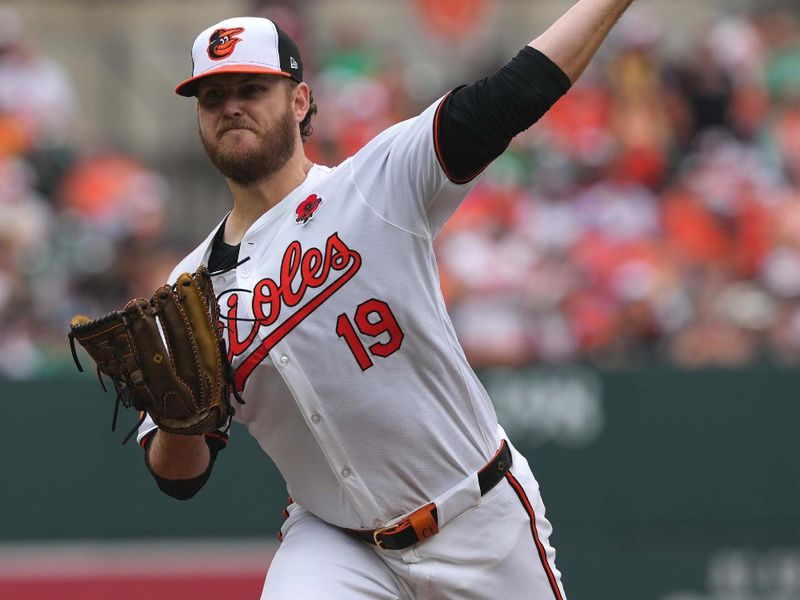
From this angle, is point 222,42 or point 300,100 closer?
point 222,42

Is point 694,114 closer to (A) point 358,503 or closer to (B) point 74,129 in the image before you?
(B) point 74,129

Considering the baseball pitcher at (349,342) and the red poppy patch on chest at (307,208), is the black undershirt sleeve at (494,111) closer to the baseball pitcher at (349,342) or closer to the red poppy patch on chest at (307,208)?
the baseball pitcher at (349,342)

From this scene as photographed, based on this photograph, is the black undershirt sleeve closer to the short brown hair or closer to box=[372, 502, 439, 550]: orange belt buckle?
the short brown hair

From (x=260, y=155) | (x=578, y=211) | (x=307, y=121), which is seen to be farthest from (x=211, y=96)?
(x=578, y=211)

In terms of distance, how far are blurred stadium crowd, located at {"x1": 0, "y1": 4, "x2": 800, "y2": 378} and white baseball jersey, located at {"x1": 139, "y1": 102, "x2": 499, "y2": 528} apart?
4224mm

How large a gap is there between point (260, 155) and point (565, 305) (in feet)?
15.8

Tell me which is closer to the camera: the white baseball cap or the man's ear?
the white baseball cap

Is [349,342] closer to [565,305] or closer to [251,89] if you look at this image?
[251,89]

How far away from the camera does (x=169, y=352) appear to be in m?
3.78

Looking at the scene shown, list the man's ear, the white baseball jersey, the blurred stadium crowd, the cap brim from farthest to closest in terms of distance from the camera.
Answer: the blurred stadium crowd → the man's ear → the cap brim → the white baseball jersey

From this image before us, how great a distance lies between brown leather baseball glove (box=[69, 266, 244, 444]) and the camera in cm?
370

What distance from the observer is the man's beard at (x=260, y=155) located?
13.1 feet

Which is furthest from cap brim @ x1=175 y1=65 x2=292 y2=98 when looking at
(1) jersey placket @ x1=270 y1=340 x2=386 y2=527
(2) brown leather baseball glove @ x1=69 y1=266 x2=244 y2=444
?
(1) jersey placket @ x1=270 y1=340 x2=386 y2=527

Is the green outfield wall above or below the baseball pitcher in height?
below
